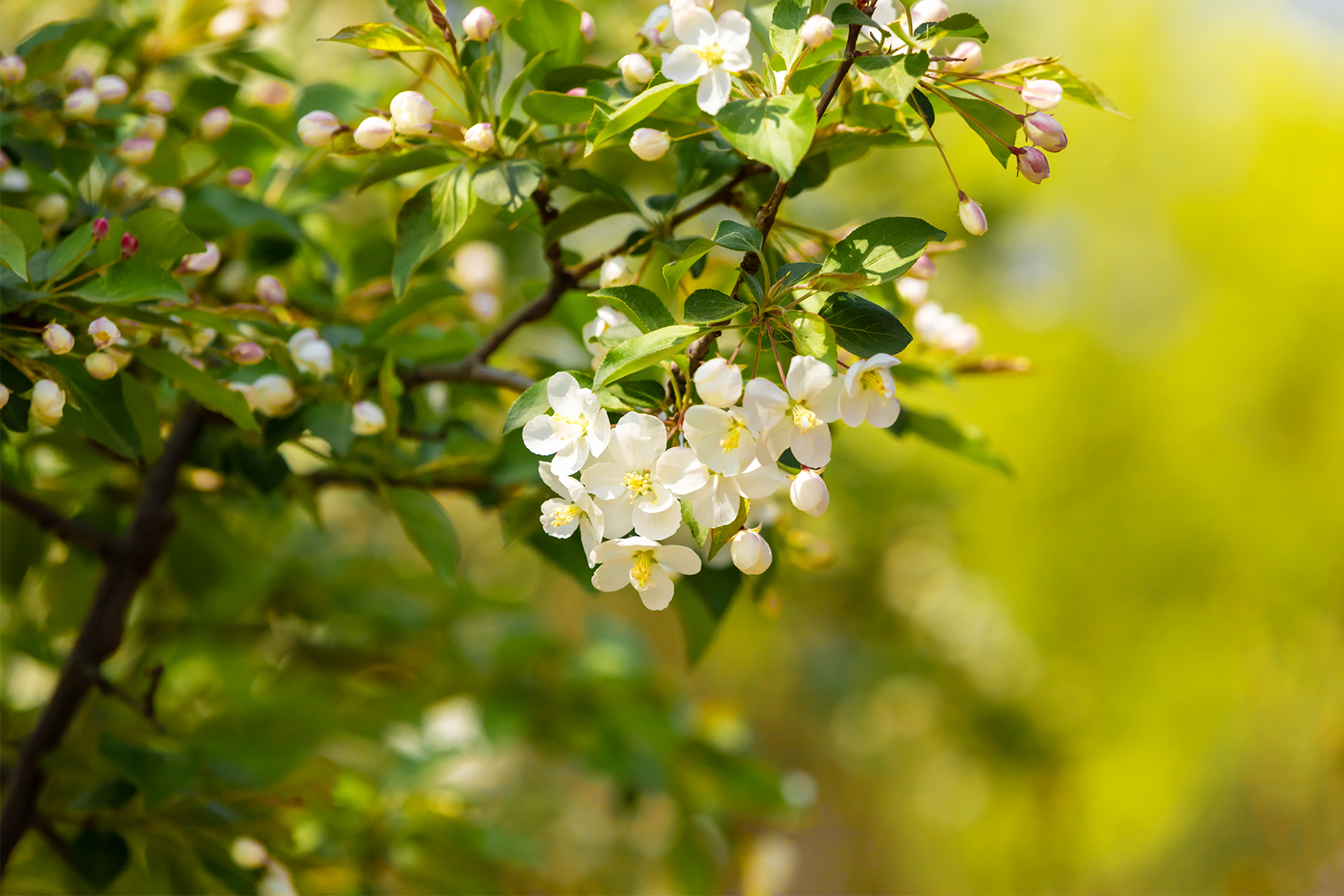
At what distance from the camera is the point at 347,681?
120 cm

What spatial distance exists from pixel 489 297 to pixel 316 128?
14.2 inches

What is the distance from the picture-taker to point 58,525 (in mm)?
723

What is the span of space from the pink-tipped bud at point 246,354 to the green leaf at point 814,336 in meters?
0.33

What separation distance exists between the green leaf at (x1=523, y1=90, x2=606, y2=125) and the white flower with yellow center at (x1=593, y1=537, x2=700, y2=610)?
22 cm

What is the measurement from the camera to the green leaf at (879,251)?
1.26ft

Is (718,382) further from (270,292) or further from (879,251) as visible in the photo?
(270,292)

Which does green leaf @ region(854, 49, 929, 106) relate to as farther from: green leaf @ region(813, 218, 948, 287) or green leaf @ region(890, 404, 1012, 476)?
green leaf @ region(890, 404, 1012, 476)

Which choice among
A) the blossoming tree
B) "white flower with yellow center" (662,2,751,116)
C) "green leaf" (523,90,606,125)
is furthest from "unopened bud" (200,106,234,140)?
"white flower with yellow center" (662,2,751,116)

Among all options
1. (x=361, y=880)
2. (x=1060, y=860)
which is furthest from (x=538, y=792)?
(x=1060, y=860)

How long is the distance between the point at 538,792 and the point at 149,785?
2121mm

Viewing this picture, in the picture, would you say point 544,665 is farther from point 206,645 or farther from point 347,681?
point 206,645

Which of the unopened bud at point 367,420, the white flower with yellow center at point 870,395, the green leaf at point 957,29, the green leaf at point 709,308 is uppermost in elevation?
the green leaf at point 957,29

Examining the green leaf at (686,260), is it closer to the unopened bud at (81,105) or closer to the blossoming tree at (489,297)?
the blossoming tree at (489,297)

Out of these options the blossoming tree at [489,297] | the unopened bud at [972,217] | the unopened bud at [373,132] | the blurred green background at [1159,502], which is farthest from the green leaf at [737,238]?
the blurred green background at [1159,502]
